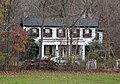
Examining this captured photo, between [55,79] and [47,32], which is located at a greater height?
[47,32]

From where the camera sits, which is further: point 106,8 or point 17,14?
point 106,8

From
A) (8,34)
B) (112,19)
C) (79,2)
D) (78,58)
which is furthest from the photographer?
(112,19)

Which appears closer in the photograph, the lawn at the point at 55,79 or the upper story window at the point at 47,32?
the lawn at the point at 55,79

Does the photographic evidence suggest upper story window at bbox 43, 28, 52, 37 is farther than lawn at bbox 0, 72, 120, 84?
Yes

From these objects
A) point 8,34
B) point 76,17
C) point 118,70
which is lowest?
point 118,70

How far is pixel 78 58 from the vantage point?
1340 inches

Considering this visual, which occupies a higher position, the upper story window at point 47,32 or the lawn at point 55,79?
the upper story window at point 47,32

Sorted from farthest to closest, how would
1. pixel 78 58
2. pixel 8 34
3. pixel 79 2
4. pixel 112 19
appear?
pixel 112 19 < pixel 79 2 < pixel 78 58 < pixel 8 34

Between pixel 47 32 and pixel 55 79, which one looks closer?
pixel 55 79

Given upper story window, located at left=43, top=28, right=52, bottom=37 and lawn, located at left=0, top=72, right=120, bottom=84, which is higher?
upper story window, located at left=43, top=28, right=52, bottom=37

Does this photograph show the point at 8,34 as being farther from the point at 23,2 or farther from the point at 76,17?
the point at 76,17

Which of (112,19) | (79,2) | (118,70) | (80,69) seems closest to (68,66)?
(80,69)

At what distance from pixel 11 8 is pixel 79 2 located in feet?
27.5

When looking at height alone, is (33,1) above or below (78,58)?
above
